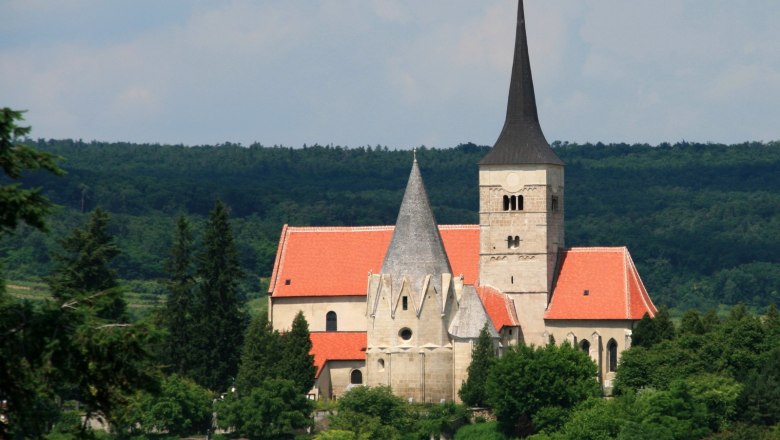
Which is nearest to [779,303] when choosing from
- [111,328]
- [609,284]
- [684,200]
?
[684,200]

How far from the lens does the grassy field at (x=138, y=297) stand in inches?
4341

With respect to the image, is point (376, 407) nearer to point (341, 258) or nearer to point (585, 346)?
point (585, 346)

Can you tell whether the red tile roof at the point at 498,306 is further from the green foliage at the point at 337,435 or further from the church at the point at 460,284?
the green foliage at the point at 337,435

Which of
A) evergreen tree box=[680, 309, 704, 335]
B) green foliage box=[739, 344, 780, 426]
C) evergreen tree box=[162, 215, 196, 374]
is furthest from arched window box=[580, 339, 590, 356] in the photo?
evergreen tree box=[162, 215, 196, 374]

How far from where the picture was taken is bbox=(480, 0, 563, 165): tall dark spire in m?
69.2

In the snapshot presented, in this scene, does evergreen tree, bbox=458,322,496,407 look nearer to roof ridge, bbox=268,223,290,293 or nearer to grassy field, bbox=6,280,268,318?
roof ridge, bbox=268,223,290,293

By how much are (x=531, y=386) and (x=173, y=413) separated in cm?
1223

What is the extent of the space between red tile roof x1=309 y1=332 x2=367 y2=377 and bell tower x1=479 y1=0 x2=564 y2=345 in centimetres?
527

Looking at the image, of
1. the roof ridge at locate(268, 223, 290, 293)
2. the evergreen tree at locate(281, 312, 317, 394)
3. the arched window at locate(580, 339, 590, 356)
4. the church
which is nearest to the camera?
the evergreen tree at locate(281, 312, 317, 394)

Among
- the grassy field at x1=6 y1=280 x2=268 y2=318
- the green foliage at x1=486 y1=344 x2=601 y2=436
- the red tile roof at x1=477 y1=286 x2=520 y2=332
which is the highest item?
the grassy field at x1=6 y1=280 x2=268 y2=318

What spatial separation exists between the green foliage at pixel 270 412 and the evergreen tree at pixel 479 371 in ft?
18.2

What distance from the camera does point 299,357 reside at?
65062mm

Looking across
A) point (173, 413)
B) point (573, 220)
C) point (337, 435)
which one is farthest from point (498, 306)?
point (573, 220)

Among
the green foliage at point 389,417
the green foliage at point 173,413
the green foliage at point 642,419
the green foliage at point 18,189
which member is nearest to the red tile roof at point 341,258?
the green foliage at point 389,417
